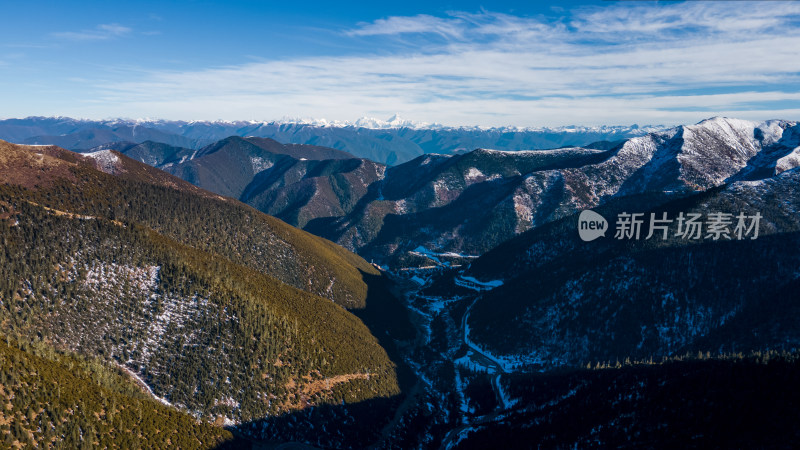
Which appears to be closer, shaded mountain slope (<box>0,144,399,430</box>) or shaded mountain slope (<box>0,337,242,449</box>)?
shaded mountain slope (<box>0,337,242,449</box>)

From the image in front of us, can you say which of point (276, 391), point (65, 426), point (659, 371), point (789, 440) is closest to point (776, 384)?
point (789, 440)

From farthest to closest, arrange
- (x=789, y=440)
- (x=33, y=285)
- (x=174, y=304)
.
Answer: (x=174, y=304), (x=33, y=285), (x=789, y=440)

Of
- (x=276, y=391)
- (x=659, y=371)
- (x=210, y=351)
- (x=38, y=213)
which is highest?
(x=38, y=213)

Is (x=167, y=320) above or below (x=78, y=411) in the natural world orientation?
above

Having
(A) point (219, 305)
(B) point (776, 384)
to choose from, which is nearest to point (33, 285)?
(A) point (219, 305)

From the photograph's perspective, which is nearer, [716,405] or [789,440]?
[789,440]

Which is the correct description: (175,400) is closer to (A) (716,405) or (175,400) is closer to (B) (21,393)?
(B) (21,393)

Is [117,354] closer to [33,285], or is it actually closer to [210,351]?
[210,351]

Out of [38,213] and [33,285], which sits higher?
[38,213]

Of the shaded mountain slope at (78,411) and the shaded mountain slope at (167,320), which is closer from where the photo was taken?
the shaded mountain slope at (78,411)

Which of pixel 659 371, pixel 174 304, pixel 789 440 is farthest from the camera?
pixel 174 304

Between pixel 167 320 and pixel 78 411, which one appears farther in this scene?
pixel 167 320
